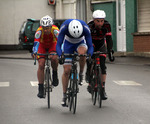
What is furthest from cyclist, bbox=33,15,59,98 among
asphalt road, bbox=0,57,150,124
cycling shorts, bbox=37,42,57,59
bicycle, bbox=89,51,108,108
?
bicycle, bbox=89,51,108,108

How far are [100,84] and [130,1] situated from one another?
17.0m

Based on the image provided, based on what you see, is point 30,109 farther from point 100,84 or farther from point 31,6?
point 31,6

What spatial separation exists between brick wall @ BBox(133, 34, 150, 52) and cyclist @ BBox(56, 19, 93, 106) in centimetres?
1569

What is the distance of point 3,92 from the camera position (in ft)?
37.8

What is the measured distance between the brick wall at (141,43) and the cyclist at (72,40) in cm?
1569

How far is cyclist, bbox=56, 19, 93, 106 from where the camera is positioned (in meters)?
8.06

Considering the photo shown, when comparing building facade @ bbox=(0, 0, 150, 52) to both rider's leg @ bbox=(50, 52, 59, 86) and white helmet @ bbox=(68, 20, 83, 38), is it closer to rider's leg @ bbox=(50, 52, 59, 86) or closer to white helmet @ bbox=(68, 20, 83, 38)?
rider's leg @ bbox=(50, 52, 59, 86)

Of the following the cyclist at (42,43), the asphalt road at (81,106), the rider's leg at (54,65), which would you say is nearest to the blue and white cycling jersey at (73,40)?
the cyclist at (42,43)

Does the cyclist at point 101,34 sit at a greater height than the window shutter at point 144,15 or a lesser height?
lesser

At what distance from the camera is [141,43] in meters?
24.6

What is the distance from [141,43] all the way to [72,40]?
53.6 feet

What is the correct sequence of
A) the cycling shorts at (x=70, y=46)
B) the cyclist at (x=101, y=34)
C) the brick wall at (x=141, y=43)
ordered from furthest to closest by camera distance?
the brick wall at (x=141, y=43) < the cyclist at (x=101, y=34) < the cycling shorts at (x=70, y=46)

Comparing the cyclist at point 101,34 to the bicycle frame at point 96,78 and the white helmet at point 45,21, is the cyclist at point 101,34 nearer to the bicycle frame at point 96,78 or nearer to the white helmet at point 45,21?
the bicycle frame at point 96,78

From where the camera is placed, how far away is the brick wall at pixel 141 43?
2419 centimetres
